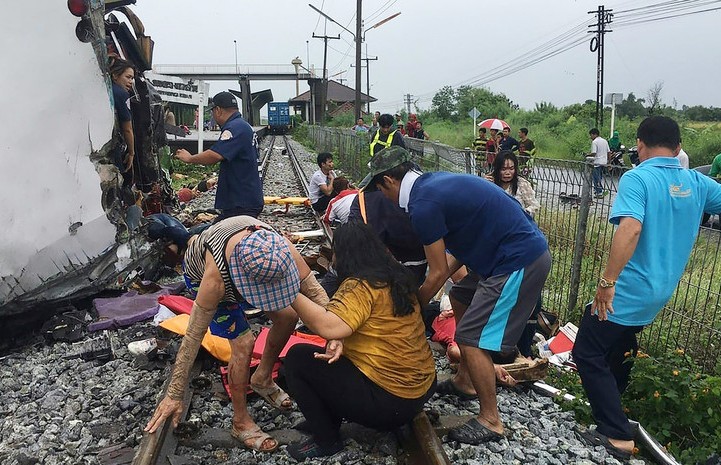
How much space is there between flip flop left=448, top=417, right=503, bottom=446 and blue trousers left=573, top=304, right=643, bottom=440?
0.58 meters

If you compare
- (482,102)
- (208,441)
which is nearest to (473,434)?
(208,441)

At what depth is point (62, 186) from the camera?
466cm

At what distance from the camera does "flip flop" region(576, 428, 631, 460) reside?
10.4 ft

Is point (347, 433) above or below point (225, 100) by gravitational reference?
below

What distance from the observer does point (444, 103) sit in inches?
2382

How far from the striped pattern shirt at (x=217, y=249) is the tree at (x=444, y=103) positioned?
55770mm

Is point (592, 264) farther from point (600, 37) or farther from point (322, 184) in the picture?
point (600, 37)

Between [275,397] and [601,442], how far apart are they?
1.90m

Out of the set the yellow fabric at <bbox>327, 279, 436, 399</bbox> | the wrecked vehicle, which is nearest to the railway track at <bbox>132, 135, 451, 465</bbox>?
the yellow fabric at <bbox>327, 279, 436, 399</bbox>

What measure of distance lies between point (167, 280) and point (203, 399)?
2943mm

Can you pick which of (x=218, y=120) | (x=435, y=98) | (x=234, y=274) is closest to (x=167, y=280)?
(x=218, y=120)

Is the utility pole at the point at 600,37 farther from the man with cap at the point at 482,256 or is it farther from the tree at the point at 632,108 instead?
the man with cap at the point at 482,256

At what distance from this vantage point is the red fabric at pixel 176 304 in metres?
4.90

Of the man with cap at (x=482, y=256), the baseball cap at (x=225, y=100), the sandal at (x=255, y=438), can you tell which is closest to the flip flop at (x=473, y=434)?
the man with cap at (x=482, y=256)
